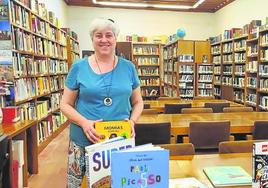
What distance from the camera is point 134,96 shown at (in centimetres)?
166

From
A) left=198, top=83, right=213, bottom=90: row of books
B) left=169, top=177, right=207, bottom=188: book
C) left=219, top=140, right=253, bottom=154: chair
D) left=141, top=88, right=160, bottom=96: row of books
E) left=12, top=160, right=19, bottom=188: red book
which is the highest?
left=198, top=83, right=213, bottom=90: row of books

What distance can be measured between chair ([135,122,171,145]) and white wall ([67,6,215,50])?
6984 mm

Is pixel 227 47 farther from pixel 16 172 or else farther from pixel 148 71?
pixel 16 172

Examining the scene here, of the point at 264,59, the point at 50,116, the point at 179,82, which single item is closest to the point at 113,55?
the point at 50,116

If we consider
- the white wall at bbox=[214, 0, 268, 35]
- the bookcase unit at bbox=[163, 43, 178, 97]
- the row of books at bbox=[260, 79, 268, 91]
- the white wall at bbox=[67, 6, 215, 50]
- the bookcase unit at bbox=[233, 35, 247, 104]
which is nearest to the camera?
Result: the row of books at bbox=[260, 79, 268, 91]

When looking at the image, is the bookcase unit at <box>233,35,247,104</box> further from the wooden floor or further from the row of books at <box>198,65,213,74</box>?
the wooden floor

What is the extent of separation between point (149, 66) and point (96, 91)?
8.15 metres

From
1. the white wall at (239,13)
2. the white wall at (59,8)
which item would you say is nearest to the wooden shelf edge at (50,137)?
the white wall at (59,8)

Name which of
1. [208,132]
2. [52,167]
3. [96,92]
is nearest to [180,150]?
[96,92]

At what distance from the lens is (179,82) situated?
755 centimetres

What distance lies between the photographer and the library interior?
1.19 meters

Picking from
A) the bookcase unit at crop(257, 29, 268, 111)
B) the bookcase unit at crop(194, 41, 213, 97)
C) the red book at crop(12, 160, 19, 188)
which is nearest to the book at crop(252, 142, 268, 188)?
the red book at crop(12, 160, 19, 188)

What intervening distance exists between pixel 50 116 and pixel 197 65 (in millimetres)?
4309

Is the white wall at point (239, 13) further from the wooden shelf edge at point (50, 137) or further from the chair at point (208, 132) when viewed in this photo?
the wooden shelf edge at point (50, 137)
